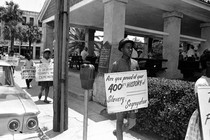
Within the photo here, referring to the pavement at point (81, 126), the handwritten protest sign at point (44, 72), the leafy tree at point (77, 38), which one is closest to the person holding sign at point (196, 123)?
the pavement at point (81, 126)

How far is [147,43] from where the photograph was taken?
58.6 feet

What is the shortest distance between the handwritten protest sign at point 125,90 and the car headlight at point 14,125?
1135 millimetres

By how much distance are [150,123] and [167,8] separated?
235 inches

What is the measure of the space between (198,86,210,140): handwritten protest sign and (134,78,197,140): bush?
2.76 feet

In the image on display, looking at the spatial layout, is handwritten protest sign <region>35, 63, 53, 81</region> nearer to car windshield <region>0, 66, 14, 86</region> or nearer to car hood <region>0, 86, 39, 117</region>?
car windshield <region>0, 66, 14, 86</region>

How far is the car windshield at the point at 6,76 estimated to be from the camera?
12.4 feet

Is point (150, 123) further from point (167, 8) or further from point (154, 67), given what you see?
point (167, 8)

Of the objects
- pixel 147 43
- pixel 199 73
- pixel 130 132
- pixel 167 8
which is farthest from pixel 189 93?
pixel 147 43

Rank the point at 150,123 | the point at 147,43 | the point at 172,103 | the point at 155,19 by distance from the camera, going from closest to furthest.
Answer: the point at 172,103 → the point at 150,123 → the point at 155,19 → the point at 147,43

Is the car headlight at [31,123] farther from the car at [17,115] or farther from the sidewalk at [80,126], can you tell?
the sidewalk at [80,126]

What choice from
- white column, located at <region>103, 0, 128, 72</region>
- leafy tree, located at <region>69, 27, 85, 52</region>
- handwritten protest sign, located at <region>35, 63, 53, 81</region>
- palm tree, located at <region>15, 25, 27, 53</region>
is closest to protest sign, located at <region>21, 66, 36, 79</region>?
handwritten protest sign, located at <region>35, 63, 53, 81</region>

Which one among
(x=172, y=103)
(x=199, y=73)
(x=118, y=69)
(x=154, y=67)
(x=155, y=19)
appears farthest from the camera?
(x=155, y=19)

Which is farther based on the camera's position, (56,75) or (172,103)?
(56,75)

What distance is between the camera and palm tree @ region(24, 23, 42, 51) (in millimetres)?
47375
